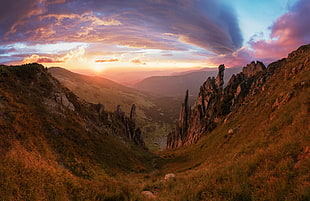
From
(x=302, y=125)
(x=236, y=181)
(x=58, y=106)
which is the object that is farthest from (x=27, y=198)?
(x=58, y=106)

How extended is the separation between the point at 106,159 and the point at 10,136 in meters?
14.4

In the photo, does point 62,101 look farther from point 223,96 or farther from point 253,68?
point 253,68

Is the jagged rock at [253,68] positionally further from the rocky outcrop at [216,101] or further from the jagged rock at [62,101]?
the jagged rock at [62,101]

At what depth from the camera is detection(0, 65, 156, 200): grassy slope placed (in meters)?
8.84

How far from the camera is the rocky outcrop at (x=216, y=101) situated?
195ft

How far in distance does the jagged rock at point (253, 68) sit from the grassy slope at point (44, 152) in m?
68.9

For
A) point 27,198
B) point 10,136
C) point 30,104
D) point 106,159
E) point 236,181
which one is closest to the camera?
point 27,198

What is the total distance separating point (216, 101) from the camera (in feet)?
241

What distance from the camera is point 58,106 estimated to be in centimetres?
2938

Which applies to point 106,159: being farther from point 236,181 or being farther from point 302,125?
point 302,125

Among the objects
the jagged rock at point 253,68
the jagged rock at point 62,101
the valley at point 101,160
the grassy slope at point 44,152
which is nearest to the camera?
Answer: the valley at point 101,160

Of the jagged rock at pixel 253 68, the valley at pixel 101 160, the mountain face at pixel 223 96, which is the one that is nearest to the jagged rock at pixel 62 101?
the valley at pixel 101 160

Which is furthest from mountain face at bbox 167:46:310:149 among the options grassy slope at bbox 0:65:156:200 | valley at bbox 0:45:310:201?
grassy slope at bbox 0:65:156:200

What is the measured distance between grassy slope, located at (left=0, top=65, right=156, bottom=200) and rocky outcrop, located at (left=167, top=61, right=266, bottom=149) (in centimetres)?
4639
